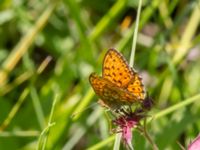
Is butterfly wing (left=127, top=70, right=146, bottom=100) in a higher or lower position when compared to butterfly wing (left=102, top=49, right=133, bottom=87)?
lower

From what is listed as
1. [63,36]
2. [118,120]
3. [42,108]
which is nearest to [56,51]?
[63,36]

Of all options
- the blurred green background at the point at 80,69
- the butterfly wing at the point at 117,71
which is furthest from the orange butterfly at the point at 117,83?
the blurred green background at the point at 80,69

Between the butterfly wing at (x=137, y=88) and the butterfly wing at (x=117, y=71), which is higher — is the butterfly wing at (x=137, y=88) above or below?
below

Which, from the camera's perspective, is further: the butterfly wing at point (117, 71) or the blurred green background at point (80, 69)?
the blurred green background at point (80, 69)

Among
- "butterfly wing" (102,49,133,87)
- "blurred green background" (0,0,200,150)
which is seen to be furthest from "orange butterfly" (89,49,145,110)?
"blurred green background" (0,0,200,150)

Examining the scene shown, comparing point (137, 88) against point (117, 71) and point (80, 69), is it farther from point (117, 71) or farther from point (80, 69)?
point (80, 69)

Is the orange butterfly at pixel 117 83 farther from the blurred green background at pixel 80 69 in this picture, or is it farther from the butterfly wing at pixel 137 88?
the blurred green background at pixel 80 69

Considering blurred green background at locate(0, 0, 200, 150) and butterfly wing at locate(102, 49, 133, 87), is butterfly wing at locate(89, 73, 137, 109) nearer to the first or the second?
butterfly wing at locate(102, 49, 133, 87)
